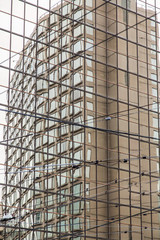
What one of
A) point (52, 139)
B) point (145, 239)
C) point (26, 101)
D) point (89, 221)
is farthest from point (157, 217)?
point (26, 101)

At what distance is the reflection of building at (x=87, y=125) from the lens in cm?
3631

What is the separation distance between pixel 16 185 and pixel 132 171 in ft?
30.1

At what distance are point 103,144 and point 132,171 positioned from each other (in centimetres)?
283

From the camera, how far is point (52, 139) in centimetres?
3853

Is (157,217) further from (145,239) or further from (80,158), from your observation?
(80,158)

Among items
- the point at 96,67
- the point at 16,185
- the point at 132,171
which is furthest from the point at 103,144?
the point at 16,185

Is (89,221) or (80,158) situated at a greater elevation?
(80,158)

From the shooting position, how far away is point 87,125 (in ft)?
129

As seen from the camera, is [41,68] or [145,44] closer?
[41,68]

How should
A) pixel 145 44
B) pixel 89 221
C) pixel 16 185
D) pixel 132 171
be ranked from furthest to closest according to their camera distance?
pixel 145 44, pixel 132 171, pixel 89 221, pixel 16 185

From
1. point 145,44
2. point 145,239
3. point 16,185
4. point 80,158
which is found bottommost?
point 145,239

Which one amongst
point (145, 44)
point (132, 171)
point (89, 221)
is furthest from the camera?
point (145, 44)

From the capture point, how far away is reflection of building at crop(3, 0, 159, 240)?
3631 cm

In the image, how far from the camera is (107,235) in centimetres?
3819
